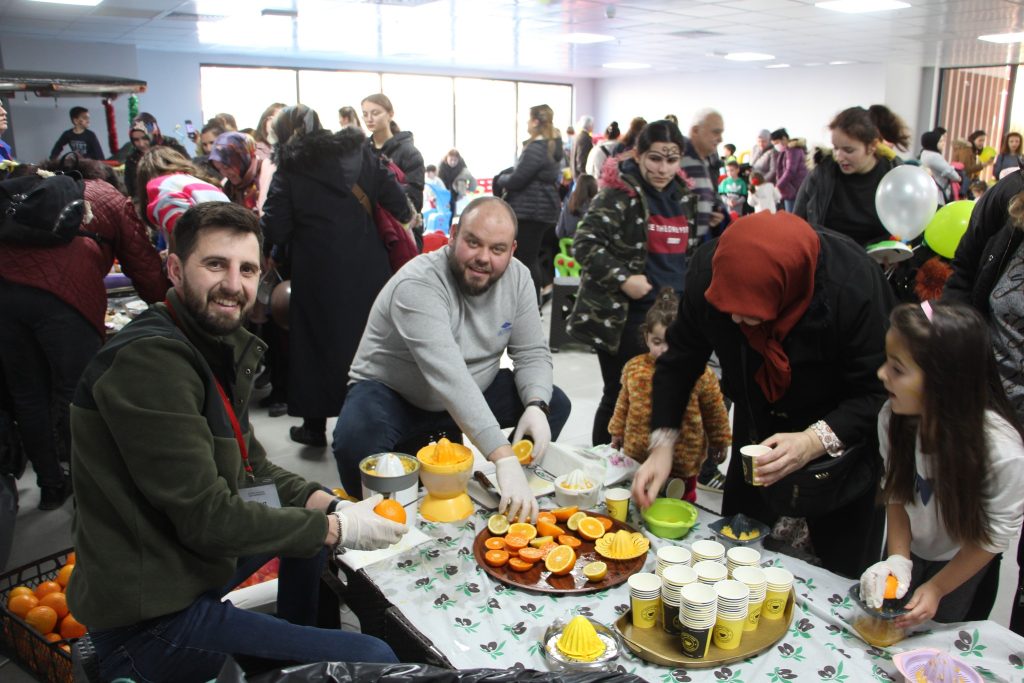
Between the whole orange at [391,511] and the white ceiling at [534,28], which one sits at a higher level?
the white ceiling at [534,28]

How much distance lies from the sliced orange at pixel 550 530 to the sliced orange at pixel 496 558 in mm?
144

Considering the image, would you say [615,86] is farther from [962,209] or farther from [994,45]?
[962,209]

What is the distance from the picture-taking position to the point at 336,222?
132 inches

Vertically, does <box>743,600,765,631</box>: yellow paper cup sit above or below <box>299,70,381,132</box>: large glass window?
below

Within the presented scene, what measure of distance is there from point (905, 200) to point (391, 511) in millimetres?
2638

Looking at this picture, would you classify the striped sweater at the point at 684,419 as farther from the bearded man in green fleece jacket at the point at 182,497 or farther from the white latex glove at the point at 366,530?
the bearded man in green fleece jacket at the point at 182,497

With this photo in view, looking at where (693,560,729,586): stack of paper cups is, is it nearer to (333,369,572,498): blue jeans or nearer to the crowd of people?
the crowd of people

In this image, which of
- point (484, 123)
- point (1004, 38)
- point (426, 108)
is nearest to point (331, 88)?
point (426, 108)

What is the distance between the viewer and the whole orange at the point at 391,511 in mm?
1659

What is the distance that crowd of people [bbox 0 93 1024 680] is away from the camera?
1.36 meters

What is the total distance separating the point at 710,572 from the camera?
144 cm

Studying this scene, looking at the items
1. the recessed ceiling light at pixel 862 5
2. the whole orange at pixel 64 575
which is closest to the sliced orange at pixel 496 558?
the whole orange at pixel 64 575

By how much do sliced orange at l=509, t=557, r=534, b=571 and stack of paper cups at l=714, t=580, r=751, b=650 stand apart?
1.31 ft

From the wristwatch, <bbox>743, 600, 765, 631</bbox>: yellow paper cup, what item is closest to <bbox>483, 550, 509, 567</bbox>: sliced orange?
<bbox>743, 600, 765, 631</bbox>: yellow paper cup
